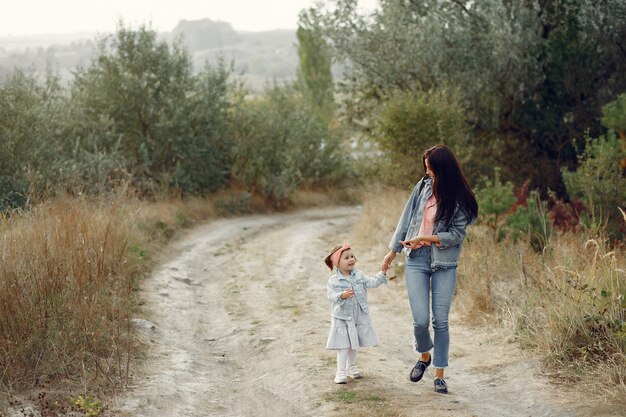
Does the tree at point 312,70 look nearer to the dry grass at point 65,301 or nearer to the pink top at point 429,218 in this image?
the dry grass at point 65,301

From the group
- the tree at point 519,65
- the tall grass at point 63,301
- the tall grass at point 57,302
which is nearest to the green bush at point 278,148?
the tree at point 519,65

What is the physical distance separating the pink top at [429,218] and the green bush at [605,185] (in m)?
7.53

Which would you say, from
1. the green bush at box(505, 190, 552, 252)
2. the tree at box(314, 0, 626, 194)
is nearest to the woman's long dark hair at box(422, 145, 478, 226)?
the green bush at box(505, 190, 552, 252)

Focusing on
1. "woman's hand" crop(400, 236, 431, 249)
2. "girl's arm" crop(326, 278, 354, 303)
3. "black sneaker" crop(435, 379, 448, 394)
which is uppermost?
"woman's hand" crop(400, 236, 431, 249)

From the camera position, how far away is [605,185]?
47.7ft

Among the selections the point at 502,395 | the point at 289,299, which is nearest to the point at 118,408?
the point at 502,395

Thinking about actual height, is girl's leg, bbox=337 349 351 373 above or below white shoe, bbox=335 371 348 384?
above

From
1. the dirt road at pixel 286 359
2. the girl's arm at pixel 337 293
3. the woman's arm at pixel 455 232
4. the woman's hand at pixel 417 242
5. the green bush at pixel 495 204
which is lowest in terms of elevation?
the dirt road at pixel 286 359

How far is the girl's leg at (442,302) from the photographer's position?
23.1 ft

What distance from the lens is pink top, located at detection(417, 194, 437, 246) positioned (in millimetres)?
7102

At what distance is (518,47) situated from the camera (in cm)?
2127

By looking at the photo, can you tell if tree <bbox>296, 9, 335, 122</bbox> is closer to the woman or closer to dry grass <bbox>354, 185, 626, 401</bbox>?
dry grass <bbox>354, 185, 626, 401</bbox>

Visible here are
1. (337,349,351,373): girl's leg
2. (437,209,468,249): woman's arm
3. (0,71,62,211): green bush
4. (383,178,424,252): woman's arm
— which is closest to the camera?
(437,209,468,249): woman's arm

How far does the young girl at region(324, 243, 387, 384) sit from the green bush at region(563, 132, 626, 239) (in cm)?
767
